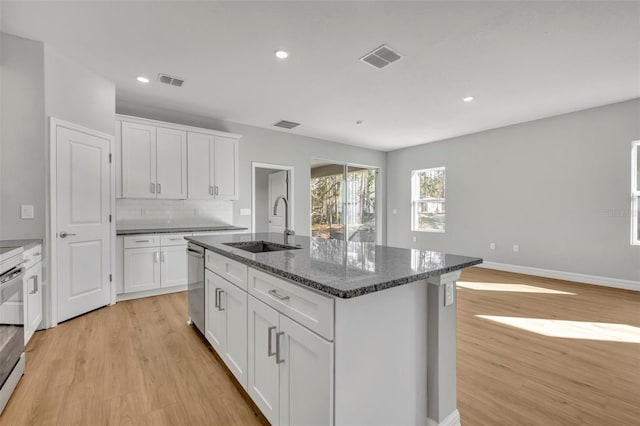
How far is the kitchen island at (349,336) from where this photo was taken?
3.57 ft

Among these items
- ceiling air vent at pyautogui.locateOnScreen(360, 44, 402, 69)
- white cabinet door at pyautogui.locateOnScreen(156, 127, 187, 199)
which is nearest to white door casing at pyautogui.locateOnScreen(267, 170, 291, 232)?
white cabinet door at pyautogui.locateOnScreen(156, 127, 187, 199)

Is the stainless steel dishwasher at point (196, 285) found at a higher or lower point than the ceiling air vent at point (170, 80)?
lower

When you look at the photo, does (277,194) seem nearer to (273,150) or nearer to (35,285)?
(273,150)

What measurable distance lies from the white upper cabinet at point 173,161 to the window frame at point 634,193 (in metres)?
5.87

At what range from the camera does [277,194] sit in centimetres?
629

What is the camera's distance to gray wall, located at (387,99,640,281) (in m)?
4.18

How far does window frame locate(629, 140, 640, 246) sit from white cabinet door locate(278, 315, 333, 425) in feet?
→ 17.4

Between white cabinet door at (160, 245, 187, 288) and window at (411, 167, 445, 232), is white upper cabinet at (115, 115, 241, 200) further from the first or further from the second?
window at (411, 167, 445, 232)

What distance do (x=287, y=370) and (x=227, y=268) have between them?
88 cm

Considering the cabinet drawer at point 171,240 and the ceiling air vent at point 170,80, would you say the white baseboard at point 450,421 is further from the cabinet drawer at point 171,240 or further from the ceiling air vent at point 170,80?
the ceiling air vent at point 170,80

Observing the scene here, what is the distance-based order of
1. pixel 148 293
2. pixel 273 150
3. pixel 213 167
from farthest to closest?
1. pixel 273 150
2. pixel 213 167
3. pixel 148 293

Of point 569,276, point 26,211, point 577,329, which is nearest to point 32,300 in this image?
point 26,211

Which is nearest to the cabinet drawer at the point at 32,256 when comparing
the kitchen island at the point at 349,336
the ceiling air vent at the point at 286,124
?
the kitchen island at the point at 349,336

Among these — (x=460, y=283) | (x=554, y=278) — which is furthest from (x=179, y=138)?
(x=554, y=278)
